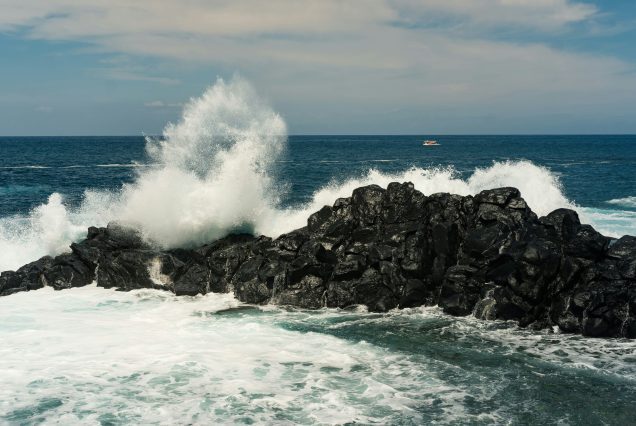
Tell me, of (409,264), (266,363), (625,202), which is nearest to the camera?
(266,363)

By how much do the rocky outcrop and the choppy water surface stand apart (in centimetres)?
69

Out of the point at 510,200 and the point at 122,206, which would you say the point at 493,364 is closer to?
the point at 510,200

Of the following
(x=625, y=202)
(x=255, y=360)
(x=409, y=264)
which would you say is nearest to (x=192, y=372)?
(x=255, y=360)

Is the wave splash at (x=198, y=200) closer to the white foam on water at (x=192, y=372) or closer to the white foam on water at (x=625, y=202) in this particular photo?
the white foam on water at (x=192, y=372)

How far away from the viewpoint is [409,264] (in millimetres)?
15664

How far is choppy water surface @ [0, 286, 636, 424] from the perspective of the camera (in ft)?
30.1

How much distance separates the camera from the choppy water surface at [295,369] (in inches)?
361

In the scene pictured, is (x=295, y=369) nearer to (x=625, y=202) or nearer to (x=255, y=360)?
(x=255, y=360)

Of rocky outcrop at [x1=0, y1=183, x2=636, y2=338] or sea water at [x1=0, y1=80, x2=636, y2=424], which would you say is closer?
sea water at [x1=0, y1=80, x2=636, y2=424]

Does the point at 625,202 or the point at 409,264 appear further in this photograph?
the point at 625,202

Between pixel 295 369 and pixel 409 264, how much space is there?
569 centimetres

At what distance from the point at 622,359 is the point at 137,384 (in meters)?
9.44

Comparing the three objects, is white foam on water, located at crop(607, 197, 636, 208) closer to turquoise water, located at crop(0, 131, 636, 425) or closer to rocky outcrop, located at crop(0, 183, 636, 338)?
rocky outcrop, located at crop(0, 183, 636, 338)

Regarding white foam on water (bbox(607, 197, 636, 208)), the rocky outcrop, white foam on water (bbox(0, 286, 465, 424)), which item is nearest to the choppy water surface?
white foam on water (bbox(0, 286, 465, 424))
